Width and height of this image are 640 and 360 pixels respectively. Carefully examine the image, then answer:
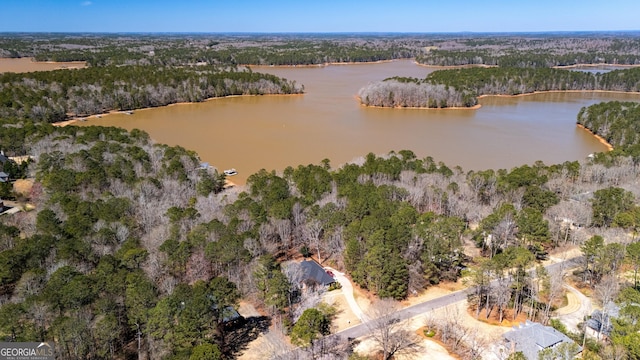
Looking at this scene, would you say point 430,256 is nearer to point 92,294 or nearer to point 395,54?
point 92,294

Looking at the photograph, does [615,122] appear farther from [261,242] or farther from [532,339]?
[261,242]

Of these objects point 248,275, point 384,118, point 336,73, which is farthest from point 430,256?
point 336,73

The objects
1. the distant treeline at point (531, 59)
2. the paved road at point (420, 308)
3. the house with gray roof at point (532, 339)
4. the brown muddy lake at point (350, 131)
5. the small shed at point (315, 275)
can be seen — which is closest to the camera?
the house with gray roof at point (532, 339)

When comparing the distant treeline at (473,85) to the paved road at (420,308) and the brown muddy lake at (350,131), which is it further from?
the paved road at (420,308)

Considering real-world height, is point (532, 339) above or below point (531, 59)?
below

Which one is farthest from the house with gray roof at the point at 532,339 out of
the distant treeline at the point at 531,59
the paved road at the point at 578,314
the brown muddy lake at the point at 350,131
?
the distant treeline at the point at 531,59

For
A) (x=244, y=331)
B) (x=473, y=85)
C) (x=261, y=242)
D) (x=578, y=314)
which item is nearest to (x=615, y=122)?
(x=473, y=85)
